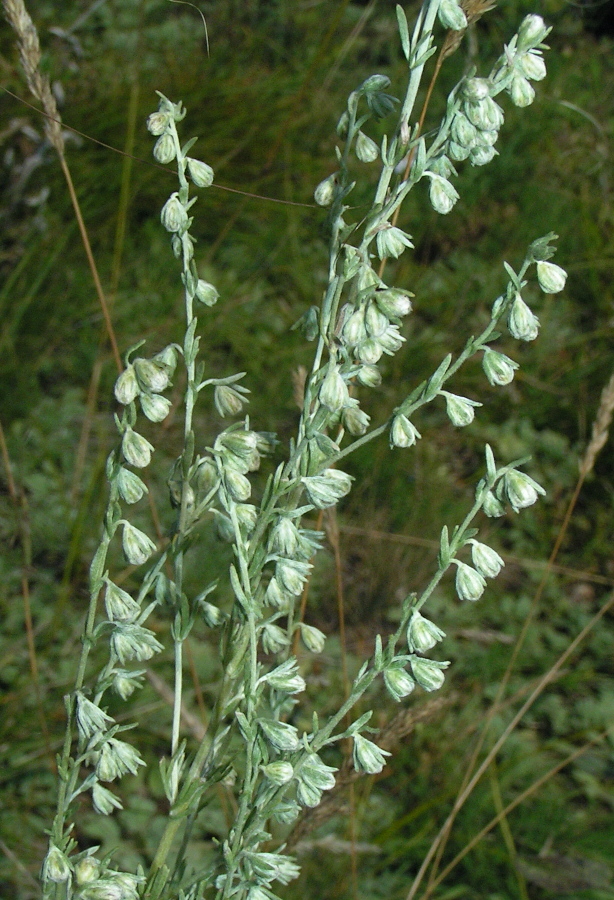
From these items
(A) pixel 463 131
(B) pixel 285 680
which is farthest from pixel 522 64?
(B) pixel 285 680

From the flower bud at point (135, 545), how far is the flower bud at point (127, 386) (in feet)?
0.49

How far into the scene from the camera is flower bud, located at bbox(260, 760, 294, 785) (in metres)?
0.80

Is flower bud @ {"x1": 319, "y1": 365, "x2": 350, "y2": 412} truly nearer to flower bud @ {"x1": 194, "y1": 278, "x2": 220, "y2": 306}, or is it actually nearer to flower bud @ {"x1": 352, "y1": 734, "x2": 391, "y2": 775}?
flower bud @ {"x1": 194, "y1": 278, "x2": 220, "y2": 306}

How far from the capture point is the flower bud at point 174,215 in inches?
33.2

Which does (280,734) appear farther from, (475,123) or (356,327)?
(475,123)

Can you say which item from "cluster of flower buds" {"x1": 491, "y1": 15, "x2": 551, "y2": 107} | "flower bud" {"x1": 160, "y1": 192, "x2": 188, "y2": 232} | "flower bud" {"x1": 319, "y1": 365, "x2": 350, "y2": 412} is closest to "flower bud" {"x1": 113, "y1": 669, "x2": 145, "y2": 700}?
"flower bud" {"x1": 319, "y1": 365, "x2": 350, "y2": 412}

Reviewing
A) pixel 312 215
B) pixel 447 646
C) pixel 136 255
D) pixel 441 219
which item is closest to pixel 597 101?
pixel 441 219

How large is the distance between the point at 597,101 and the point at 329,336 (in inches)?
157

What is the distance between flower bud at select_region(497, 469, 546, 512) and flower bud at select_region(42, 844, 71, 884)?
53 cm

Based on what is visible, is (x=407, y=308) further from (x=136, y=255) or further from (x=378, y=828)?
(x=136, y=255)

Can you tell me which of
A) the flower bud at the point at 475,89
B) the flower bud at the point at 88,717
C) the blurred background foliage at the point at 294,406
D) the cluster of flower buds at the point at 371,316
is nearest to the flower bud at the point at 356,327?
the cluster of flower buds at the point at 371,316

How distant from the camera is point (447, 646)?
9.15ft

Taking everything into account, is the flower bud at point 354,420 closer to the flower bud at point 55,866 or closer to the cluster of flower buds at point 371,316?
the cluster of flower buds at point 371,316

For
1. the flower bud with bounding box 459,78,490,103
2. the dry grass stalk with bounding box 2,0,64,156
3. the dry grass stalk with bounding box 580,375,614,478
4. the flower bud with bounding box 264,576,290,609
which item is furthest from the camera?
the dry grass stalk with bounding box 580,375,614,478
